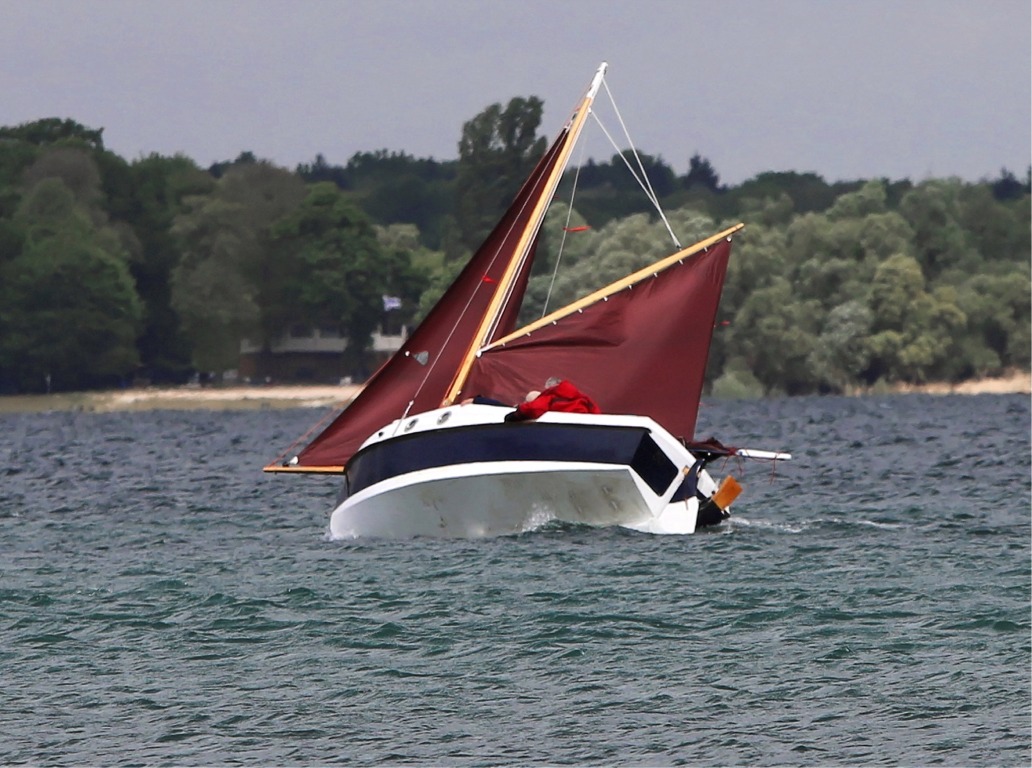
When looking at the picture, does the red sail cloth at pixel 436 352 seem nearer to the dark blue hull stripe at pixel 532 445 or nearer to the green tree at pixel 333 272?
the dark blue hull stripe at pixel 532 445

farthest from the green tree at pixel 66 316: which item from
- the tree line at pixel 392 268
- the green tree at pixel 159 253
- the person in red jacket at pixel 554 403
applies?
the person in red jacket at pixel 554 403

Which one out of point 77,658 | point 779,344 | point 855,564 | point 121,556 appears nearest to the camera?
point 77,658

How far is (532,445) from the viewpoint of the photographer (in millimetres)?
28719

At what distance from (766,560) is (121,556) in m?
9.46

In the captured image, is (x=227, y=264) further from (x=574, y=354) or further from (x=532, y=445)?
(x=532, y=445)

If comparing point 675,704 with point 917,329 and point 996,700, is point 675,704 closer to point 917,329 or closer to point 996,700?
point 996,700

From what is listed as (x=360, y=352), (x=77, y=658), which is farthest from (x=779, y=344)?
(x=77, y=658)

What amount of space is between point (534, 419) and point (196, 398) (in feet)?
375

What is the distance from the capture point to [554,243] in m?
125

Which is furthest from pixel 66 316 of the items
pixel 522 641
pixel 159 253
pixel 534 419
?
pixel 522 641

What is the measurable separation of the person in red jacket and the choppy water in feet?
6.09

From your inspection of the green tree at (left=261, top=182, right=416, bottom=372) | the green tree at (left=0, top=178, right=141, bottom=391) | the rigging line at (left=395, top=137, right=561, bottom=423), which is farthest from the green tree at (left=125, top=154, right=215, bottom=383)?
the rigging line at (left=395, top=137, right=561, bottom=423)

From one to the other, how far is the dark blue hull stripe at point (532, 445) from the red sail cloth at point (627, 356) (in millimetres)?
3723

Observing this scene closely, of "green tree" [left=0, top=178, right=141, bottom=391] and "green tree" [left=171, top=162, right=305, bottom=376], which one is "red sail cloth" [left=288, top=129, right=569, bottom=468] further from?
"green tree" [left=171, top=162, right=305, bottom=376]
